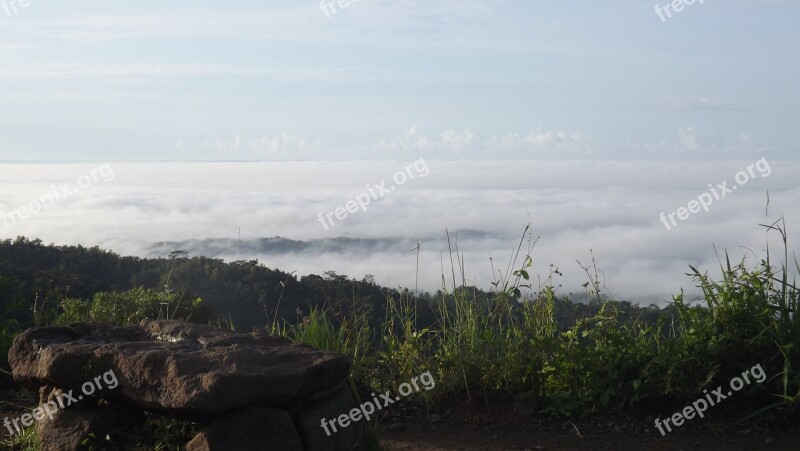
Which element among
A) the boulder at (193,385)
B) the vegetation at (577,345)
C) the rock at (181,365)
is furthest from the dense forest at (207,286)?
the boulder at (193,385)

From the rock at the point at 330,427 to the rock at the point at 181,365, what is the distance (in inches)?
4.1

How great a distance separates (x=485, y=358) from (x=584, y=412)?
0.91 m

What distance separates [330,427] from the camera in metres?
5.28

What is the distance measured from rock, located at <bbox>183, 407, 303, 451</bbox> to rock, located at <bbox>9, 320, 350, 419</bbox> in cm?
9

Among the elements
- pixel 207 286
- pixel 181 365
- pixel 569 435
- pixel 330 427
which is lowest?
pixel 569 435

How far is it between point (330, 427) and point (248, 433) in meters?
0.59

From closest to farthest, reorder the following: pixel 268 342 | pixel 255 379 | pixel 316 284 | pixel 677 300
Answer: pixel 255 379, pixel 268 342, pixel 677 300, pixel 316 284

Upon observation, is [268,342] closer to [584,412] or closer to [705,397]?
[584,412]

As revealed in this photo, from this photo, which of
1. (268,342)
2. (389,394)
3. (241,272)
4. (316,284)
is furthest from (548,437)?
(241,272)

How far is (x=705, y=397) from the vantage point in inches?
248

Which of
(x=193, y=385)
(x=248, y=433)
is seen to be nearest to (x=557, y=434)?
(x=248, y=433)

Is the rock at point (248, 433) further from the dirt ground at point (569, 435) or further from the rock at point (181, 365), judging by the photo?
the dirt ground at point (569, 435)

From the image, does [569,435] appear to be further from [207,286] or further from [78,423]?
[207,286]

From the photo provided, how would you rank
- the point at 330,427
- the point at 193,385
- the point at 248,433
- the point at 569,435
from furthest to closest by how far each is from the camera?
the point at 569,435 < the point at 330,427 < the point at 248,433 < the point at 193,385
